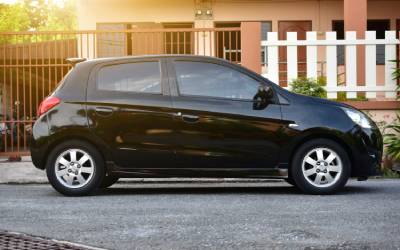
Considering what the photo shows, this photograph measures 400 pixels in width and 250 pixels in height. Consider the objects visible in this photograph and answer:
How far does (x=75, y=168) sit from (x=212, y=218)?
222 cm

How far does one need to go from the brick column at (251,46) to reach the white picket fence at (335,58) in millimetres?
134

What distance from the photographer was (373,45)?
451 inches

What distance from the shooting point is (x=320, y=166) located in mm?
7668

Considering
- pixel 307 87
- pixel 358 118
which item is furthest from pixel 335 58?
pixel 358 118

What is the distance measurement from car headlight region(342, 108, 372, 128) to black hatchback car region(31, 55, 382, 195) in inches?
0.5

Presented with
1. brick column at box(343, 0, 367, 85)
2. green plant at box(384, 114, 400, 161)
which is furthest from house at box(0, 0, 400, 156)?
brick column at box(343, 0, 367, 85)

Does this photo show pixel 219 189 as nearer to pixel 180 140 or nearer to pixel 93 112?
pixel 180 140

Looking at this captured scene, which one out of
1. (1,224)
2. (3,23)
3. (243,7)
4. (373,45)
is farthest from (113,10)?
(3,23)

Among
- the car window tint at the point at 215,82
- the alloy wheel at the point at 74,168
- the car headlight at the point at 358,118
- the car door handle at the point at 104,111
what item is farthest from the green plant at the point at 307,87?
the alloy wheel at the point at 74,168

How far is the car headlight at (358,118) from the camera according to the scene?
7820 millimetres

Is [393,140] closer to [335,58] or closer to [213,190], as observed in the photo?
[335,58]

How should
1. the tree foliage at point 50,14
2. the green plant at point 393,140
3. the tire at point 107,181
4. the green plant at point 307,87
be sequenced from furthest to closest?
A: the tree foliage at point 50,14, the green plant at point 307,87, the green plant at point 393,140, the tire at point 107,181

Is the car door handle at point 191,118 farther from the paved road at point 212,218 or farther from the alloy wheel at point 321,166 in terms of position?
the alloy wheel at point 321,166

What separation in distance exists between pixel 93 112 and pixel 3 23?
49016mm
